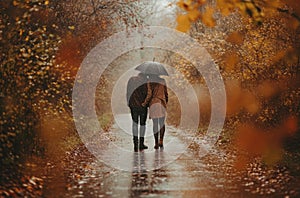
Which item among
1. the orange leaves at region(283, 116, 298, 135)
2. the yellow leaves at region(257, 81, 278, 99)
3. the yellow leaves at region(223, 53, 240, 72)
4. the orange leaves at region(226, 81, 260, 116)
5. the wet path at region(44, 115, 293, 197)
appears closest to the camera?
the wet path at region(44, 115, 293, 197)

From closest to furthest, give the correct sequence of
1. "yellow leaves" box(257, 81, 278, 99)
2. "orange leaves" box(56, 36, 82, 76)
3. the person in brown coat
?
"yellow leaves" box(257, 81, 278, 99) → the person in brown coat → "orange leaves" box(56, 36, 82, 76)

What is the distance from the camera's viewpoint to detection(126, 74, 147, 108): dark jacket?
15531 millimetres

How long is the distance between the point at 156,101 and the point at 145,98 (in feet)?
1.40

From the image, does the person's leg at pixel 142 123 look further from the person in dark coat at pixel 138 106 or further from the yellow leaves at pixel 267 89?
the yellow leaves at pixel 267 89

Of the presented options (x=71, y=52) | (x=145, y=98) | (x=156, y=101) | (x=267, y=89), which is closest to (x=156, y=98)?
(x=156, y=101)

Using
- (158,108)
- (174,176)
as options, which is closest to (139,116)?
(158,108)

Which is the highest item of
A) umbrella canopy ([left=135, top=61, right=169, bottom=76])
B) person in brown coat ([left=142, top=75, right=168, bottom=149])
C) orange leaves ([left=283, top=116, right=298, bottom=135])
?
umbrella canopy ([left=135, top=61, right=169, bottom=76])

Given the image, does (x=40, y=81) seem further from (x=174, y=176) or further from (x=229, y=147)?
(x=229, y=147)

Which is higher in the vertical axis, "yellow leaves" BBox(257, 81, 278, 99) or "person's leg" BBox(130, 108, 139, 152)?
"yellow leaves" BBox(257, 81, 278, 99)

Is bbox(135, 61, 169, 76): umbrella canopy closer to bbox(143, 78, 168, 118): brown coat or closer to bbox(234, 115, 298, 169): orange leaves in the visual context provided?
bbox(143, 78, 168, 118): brown coat

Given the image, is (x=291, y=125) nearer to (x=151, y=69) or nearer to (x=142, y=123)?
(x=142, y=123)

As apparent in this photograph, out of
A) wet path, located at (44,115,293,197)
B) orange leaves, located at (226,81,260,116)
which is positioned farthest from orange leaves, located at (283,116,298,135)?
orange leaves, located at (226,81,260,116)

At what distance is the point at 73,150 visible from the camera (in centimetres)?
1562

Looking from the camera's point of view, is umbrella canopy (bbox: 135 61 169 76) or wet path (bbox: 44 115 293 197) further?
umbrella canopy (bbox: 135 61 169 76)
